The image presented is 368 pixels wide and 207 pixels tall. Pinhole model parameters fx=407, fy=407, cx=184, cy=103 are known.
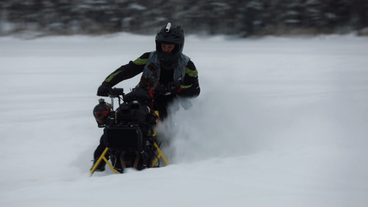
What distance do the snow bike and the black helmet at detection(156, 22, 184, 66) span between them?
607 mm

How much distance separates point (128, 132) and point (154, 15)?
951 centimetres

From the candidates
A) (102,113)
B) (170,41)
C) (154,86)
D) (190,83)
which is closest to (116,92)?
(102,113)

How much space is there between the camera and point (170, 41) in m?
4.22

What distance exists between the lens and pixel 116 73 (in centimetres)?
450

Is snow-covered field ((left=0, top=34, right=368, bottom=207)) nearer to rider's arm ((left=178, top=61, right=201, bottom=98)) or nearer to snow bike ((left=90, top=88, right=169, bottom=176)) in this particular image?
snow bike ((left=90, top=88, right=169, bottom=176))

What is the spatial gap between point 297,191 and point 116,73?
2343mm

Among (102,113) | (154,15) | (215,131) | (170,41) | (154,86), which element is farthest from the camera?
(154,15)

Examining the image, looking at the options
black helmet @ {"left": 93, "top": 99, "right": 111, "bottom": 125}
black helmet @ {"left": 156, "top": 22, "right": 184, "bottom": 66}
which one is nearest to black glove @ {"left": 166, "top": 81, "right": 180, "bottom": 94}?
black helmet @ {"left": 156, "top": 22, "right": 184, "bottom": 66}

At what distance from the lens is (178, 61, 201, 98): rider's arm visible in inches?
182

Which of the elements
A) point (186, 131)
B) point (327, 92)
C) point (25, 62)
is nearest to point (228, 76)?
point (327, 92)

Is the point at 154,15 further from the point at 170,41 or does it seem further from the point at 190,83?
the point at 170,41

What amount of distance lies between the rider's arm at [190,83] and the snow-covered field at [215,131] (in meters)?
0.47

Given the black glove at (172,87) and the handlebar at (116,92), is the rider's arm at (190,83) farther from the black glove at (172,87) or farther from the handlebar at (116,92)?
the handlebar at (116,92)

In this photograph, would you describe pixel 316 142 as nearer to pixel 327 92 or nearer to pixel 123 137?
pixel 123 137
